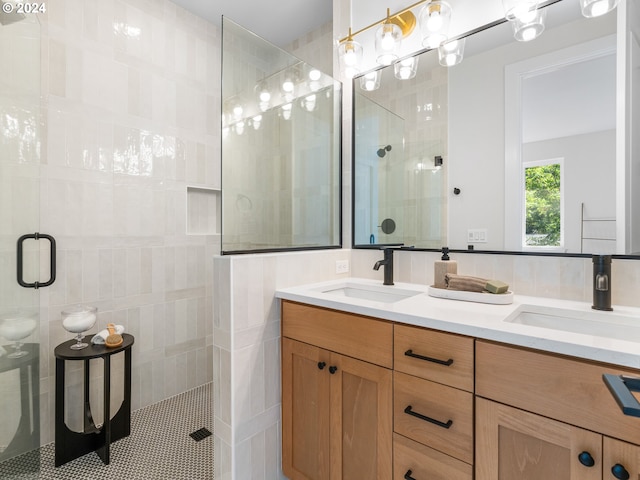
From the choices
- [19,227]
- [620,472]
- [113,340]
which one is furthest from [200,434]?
[620,472]

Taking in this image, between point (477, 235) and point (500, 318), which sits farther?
point (477, 235)

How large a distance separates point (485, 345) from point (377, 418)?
1.58ft

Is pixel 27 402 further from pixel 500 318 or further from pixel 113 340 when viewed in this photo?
pixel 500 318

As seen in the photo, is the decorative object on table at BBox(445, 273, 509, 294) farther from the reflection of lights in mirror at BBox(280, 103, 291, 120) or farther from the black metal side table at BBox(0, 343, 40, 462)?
the black metal side table at BBox(0, 343, 40, 462)

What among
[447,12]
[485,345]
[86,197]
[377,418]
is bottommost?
[377,418]

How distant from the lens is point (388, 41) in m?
1.71

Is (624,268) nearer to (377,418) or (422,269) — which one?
(422,269)

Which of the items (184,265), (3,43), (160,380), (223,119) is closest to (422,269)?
(223,119)

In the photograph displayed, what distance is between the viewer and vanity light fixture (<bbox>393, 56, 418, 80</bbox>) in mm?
1681

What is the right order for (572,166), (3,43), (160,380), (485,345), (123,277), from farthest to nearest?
(160,380)
(123,277)
(3,43)
(572,166)
(485,345)

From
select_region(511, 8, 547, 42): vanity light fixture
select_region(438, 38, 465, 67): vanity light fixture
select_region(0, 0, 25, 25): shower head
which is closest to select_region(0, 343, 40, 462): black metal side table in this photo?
select_region(0, 0, 25, 25): shower head

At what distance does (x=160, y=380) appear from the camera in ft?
7.52

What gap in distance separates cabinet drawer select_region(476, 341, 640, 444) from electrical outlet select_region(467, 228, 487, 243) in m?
0.69

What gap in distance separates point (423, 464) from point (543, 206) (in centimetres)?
107
